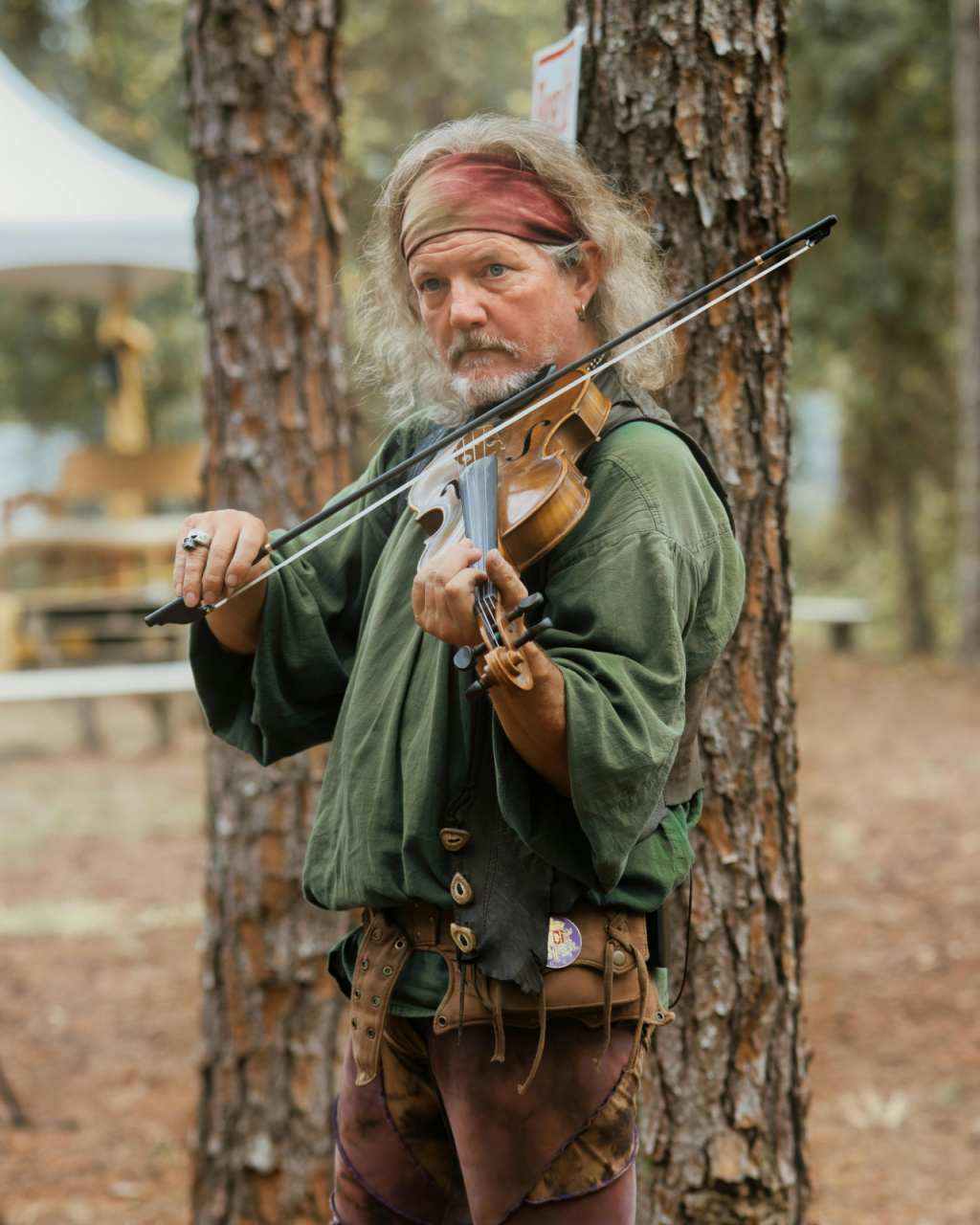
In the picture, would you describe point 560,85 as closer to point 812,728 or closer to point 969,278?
point 812,728

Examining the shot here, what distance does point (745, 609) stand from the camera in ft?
8.34

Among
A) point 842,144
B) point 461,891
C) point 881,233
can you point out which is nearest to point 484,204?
point 461,891

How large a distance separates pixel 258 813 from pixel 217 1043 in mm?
593

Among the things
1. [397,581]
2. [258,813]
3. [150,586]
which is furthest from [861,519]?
[397,581]

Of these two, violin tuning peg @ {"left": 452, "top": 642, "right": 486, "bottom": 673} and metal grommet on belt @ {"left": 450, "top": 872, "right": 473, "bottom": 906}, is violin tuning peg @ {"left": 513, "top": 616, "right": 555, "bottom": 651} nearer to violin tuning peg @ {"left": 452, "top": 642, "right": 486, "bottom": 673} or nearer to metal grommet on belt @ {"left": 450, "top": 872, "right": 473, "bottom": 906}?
violin tuning peg @ {"left": 452, "top": 642, "right": 486, "bottom": 673}

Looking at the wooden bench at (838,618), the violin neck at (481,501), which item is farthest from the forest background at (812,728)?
the violin neck at (481,501)

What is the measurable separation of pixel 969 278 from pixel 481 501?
9226 millimetres

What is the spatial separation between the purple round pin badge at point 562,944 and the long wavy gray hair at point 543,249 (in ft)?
2.47

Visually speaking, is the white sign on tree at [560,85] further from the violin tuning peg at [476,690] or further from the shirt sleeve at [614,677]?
the violin tuning peg at [476,690]

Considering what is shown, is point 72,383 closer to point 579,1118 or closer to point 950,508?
point 950,508

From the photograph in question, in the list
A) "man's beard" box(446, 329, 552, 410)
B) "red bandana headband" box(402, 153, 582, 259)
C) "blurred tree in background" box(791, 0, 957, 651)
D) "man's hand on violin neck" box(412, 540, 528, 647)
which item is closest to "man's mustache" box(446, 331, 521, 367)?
"man's beard" box(446, 329, 552, 410)

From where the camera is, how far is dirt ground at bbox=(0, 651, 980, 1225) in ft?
13.0

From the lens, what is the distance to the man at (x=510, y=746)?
1.62 meters

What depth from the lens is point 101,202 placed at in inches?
387
